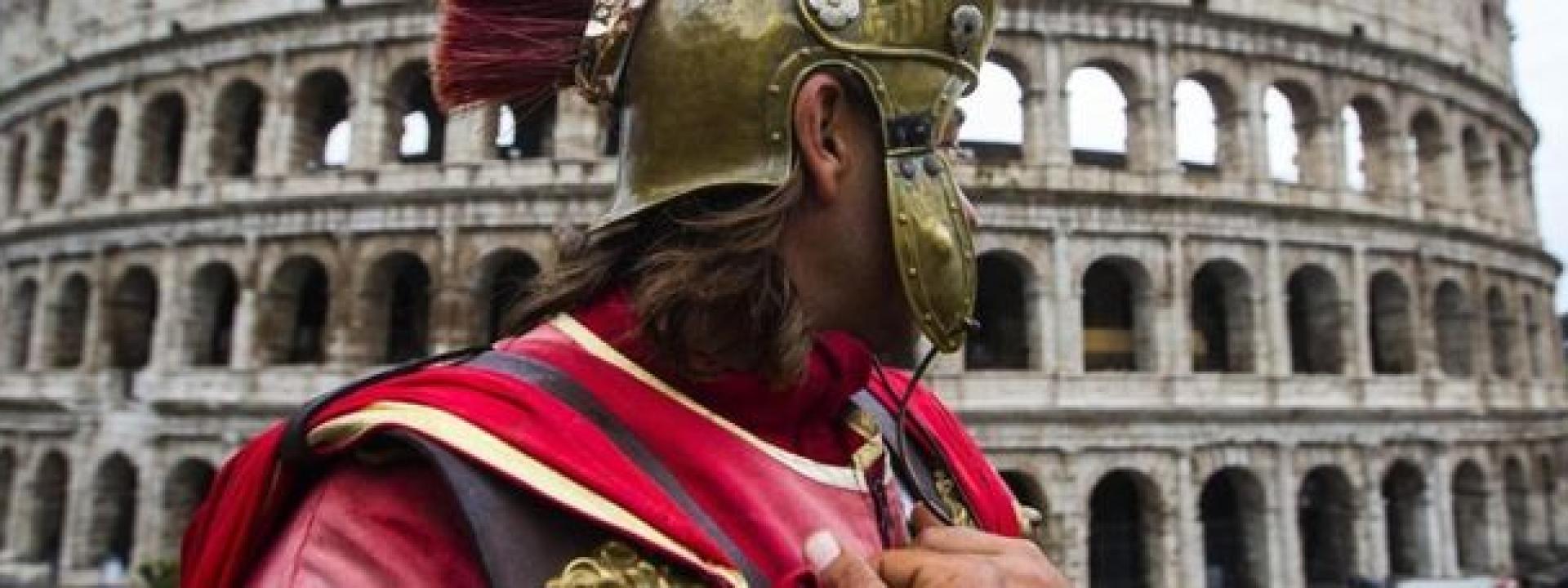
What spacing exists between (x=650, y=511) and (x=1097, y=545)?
20979mm

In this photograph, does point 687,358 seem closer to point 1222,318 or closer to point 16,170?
point 1222,318

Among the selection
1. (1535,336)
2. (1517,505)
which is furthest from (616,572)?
(1535,336)

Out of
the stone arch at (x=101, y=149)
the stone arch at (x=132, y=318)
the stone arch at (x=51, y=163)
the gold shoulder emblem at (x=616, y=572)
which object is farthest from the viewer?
the stone arch at (x=51, y=163)

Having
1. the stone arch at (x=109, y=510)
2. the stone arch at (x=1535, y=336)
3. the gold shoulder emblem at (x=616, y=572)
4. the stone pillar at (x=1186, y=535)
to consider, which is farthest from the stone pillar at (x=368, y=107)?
the stone arch at (x=1535, y=336)

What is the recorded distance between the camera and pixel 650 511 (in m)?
1.30

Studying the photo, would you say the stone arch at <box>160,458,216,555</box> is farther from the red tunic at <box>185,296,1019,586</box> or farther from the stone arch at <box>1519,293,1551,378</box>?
the stone arch at <box>1519,293,1551,378</box>

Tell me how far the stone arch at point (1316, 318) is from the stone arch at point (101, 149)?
25.3m

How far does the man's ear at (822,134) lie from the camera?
60.1 inches

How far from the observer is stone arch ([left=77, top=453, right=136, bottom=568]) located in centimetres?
2053

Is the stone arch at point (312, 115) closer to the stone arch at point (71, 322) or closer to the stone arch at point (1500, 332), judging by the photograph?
the stone arch at point (71, 322)

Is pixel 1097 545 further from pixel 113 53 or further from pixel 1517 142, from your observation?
pixel 113 53

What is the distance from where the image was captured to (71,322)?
22875mm

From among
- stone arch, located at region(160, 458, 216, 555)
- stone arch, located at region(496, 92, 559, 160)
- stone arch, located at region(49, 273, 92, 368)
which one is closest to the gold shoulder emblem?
stone arch, located at region(496, 92, 559, 160)

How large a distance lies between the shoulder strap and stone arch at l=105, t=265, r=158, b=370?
23.1 meters
